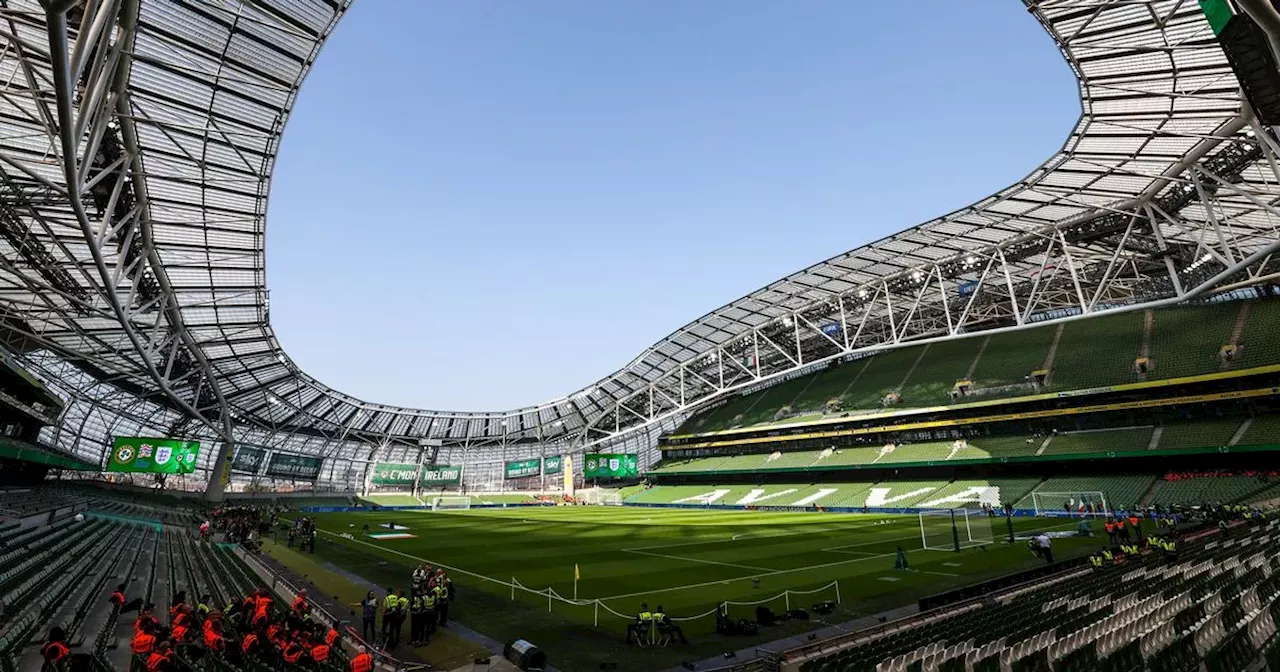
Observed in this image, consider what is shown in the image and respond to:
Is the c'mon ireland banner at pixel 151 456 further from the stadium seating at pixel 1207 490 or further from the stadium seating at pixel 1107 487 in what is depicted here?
the stadium seating at pixel 1207 490

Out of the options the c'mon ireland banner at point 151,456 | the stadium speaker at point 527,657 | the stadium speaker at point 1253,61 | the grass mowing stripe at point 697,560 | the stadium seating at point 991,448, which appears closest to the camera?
the stadium speaker at point 527,657

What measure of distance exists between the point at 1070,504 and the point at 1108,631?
37208mm

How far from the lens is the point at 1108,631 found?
8844 millimetres

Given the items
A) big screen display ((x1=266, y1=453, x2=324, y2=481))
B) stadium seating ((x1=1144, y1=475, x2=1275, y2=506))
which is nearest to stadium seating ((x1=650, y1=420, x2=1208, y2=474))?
stadium seating ((x1=1144, y1=475, x2=1275, y2=506))

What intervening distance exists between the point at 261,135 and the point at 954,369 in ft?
194

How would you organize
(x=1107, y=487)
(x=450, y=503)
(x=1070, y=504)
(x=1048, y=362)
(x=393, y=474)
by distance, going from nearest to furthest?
(x=1070, y=504) → (x=1107, y=487) → (x=1048, y=362) → (x=393, y=474) → (x=450, y=503)

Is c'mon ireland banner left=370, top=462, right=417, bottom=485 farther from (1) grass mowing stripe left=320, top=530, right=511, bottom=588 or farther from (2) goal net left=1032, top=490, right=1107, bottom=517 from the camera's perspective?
(2) goal net left=1032, top=490, right=1107, bottom=517

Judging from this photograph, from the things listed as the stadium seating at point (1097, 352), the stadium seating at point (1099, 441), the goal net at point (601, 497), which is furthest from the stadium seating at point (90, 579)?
the goal net at point (601, 497)

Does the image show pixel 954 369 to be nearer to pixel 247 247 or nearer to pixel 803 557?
pixel 803 557

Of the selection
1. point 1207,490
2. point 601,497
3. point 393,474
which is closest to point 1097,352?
point 1207,490

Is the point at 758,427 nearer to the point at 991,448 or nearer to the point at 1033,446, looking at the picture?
the point at 991,448

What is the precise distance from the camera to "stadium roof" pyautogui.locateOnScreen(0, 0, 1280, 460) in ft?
66.6

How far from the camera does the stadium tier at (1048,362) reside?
139ft

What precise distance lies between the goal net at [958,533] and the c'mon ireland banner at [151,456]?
5821 centimetres
